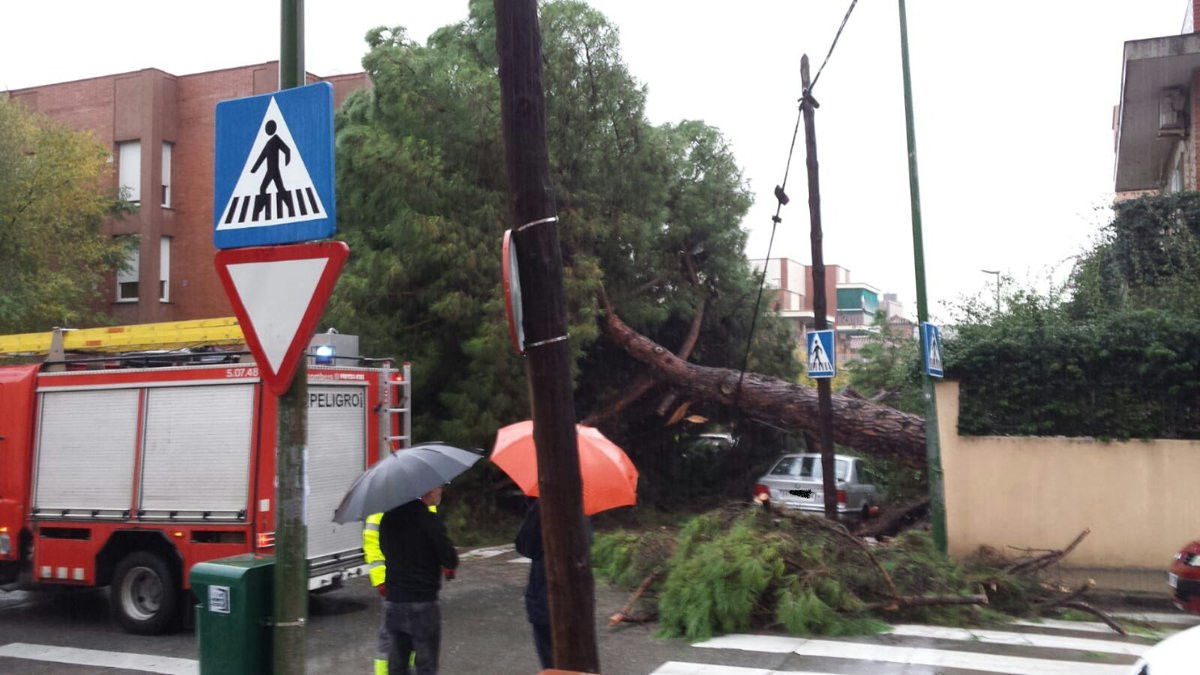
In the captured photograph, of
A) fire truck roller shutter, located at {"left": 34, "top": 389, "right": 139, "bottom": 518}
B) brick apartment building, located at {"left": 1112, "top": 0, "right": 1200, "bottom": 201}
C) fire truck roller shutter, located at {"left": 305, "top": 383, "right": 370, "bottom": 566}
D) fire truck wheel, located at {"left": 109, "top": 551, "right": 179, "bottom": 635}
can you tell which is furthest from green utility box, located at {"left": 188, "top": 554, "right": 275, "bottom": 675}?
brick apartment building, located at {"left": 1112, "top": 0, "right": 1200, "bottom": 201}

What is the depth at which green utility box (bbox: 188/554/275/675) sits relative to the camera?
426 cm

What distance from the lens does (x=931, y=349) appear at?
12734 mm

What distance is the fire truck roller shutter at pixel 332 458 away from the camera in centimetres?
994

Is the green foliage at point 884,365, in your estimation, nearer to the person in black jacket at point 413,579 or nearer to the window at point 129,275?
the person in black jacket at point 413,579

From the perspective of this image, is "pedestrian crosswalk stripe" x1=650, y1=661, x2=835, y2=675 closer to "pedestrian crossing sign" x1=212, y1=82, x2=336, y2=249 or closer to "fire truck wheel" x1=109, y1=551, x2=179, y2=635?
"fire truck wheel" x1=109, y1=551, x2=179, y2=635

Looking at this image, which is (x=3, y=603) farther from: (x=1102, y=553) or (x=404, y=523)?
(x=1102, y=553)

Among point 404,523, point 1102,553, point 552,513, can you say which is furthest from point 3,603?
point 1102,553

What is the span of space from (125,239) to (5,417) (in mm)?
19094

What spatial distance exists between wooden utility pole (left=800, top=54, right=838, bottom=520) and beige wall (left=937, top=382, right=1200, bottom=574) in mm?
1672

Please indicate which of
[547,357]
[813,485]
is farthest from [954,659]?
[813,485]

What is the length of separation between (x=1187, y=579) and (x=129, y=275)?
2714cm

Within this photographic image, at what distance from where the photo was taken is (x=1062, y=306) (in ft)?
50.4

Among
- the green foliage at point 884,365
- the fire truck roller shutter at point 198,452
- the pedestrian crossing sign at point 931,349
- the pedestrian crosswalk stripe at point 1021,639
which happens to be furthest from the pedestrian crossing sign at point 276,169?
the green foliage at point 884,365

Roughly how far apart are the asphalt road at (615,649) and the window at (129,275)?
754 inches
